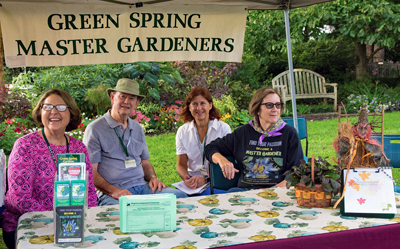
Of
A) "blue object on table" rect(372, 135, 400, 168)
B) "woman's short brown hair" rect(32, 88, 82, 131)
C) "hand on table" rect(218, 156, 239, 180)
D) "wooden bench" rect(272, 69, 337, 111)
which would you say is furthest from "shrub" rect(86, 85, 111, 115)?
"wooden bench" rect(272, 69, 337, 111)

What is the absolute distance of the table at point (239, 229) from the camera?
182 cm

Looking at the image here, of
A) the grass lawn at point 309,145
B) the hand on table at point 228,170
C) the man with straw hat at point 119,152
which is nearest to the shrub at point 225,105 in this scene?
the grass lawn at point 309,145

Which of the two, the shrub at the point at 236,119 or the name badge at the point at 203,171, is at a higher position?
the shrub at the point at 236,119

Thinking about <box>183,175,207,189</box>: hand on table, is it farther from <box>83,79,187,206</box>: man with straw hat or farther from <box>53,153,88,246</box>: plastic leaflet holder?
<box>53,153,88,246</box>: plastic leaflet holder

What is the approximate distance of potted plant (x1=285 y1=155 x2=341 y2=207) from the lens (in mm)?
2250

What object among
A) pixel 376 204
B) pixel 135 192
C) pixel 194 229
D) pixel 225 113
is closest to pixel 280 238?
pixel 194 229

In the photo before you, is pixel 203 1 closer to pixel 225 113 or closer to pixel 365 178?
pixel 365 178

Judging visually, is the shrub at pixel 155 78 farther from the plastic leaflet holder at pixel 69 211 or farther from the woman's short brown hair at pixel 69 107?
the plastic leaflet holder at pixel 69 211

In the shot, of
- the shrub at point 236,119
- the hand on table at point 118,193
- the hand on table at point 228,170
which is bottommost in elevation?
the hand on table at point 118,193

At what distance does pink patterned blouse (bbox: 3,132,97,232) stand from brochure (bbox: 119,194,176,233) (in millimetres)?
666

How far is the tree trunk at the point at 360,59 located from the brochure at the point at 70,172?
11.2m

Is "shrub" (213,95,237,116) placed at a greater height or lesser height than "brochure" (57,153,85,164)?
greater

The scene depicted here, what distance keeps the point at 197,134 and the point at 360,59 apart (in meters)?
9.38

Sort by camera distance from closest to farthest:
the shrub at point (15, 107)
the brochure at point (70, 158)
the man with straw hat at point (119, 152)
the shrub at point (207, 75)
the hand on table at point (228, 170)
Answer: the brochure at point (70, 158) → the hand on table at point (228, 170) → the man with straw hat at point (119, 152) → the shrub at point (15, 107) → the shrub at point (207, 75)
